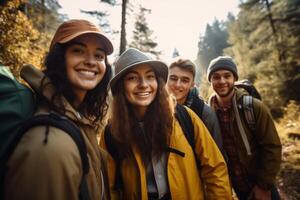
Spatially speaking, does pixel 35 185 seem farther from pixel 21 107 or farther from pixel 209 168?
pixel 209 168

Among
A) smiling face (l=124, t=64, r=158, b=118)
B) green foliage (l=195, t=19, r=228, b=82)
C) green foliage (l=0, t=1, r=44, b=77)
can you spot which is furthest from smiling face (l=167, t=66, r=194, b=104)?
green foliage (l=195, t=19, r=228, b=82)

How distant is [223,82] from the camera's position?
13.7 feet

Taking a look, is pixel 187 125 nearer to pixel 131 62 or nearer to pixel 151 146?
pixel 151 146

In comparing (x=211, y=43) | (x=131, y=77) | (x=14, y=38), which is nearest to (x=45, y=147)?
(x=131, y=77)

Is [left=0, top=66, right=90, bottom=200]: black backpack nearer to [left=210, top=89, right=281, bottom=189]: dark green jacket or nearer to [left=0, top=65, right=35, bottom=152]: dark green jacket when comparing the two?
[left=0, top=65, right=35, bottom=152]: dark green jacket

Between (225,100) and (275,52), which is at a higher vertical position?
(275,52)

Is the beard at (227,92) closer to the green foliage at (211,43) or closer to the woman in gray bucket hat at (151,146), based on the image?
the woman in gray bucket hat at (151,146)

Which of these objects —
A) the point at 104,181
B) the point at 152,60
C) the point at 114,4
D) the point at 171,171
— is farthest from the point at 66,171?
the point at 114,4

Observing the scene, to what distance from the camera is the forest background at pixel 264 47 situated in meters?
7.45

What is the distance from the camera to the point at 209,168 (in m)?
2.90

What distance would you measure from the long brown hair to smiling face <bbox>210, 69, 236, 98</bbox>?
1.31 meters

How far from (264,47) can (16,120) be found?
21.7m

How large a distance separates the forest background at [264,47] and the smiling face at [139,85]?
17.3 feet

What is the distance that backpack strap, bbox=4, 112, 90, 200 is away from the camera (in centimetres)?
132
